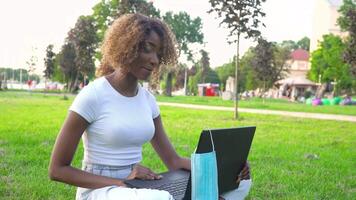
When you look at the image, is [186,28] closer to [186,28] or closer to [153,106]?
[186,28]

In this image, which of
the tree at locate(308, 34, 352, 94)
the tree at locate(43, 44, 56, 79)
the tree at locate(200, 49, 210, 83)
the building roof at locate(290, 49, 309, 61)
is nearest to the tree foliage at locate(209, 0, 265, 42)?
the tree at locate(308, 34, 352, 94)

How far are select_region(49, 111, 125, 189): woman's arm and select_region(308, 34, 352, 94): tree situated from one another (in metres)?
45.7

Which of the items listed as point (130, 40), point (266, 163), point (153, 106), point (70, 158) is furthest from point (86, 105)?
point (266, 163)

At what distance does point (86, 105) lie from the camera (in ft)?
7.88

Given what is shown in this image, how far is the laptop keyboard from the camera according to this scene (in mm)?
2361

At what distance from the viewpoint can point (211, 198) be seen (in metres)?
2.19

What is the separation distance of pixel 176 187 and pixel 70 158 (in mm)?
519

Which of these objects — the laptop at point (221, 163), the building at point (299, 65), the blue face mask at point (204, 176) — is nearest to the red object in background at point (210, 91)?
the building at point (299, 65)

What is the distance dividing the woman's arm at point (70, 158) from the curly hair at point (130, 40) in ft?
1.19

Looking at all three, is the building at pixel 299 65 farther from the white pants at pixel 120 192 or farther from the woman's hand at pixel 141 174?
the woman's hand at pixel 141 174

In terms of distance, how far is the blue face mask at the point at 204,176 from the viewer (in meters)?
2.17

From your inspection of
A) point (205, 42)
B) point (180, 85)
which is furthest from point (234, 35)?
point (180, 85)

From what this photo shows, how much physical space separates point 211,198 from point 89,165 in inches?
27.5

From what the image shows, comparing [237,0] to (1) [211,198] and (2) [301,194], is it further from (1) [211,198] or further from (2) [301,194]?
(1) [211,198]
